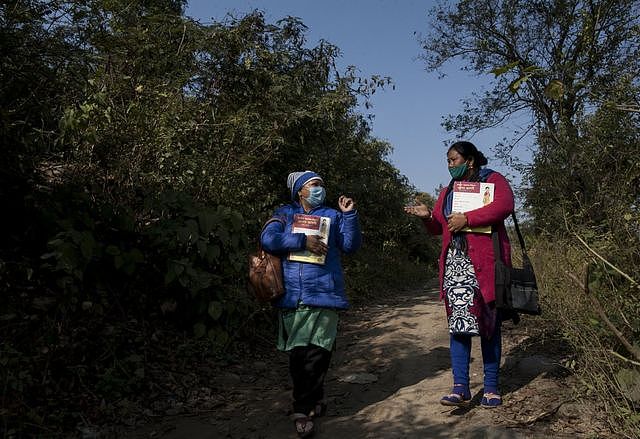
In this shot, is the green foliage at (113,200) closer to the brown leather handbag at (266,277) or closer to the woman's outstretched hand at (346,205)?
the brown leather handbag at (266,277)

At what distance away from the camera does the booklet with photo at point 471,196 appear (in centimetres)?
360

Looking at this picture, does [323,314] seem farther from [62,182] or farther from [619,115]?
[619,115]

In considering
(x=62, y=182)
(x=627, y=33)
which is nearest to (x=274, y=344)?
(x=62, y=182)

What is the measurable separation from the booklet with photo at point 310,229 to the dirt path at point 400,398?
3.64 ft

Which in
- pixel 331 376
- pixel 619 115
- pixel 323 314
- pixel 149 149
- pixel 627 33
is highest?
pixel 627 33

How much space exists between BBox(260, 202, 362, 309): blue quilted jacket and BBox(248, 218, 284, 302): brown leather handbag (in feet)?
0.17

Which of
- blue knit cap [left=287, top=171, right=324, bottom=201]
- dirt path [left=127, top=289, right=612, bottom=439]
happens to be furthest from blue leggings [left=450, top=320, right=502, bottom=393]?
blue knit cap [left=287, top=171, right=324, bottom=201]

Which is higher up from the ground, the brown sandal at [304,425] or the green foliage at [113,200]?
the green foliage at [113,200]

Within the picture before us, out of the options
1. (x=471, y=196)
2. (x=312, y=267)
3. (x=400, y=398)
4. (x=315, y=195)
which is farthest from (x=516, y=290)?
(x=315, y=195)

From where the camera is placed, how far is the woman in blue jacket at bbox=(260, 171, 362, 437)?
139 inches

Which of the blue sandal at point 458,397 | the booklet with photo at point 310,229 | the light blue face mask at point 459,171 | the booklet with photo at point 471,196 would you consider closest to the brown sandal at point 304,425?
the blue sandal at point 458,397

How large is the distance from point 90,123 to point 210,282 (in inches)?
61.2

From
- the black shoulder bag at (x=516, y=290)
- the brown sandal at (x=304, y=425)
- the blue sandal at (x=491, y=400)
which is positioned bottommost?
the brown sandal at (x=304, y=425)

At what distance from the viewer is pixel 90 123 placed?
4.18 meters
